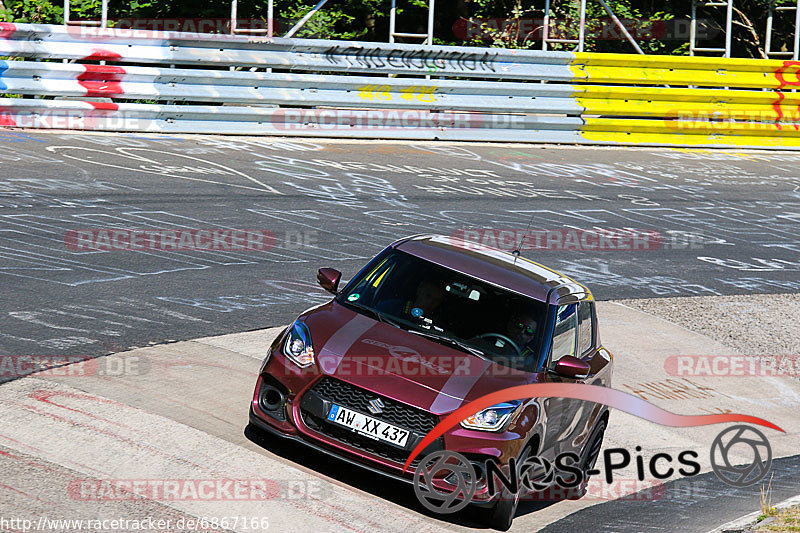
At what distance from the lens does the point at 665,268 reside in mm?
13766

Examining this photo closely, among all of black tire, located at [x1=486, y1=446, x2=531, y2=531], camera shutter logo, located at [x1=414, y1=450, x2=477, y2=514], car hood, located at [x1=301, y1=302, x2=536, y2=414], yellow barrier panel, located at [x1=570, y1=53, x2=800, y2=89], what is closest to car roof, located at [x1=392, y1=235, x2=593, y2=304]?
car hood, located at [x1=301, y1=302, x2=536, y2=414]

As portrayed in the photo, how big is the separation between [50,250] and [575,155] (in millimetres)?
10710

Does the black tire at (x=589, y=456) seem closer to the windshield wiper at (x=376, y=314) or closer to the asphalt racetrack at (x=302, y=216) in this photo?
the windshield wiper at (x=376, y=314)

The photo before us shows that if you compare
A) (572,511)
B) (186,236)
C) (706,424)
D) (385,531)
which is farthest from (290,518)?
(186,236)

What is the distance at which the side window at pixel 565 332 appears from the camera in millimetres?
7148

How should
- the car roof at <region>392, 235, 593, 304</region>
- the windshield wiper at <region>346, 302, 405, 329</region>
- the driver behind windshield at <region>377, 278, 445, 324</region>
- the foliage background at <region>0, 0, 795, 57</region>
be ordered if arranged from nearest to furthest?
the windshield wiper at <region>346, 302, 405, 329</region> → the driver behind windshield at <region>377, 278, 445, 324</region> → the car roof at <region>392, 235, 593, 304</region> → the foliage background at <region>0, 0, 795, 57</region>

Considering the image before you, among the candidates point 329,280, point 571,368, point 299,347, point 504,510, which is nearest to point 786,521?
point 571,368

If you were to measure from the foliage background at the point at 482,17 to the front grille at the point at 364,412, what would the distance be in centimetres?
1450

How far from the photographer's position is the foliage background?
19.7m

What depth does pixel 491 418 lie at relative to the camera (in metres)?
6.31

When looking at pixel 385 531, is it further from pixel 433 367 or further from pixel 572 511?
pixel 572 511

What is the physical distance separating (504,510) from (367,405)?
102 centimetres

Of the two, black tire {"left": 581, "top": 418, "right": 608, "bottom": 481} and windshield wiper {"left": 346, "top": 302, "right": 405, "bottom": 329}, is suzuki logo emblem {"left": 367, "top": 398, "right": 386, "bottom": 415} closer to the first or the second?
windshield wiper {"left": 346, "top": 302, "right": 405, "bottom": 329}

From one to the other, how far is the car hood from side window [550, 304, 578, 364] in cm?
47
